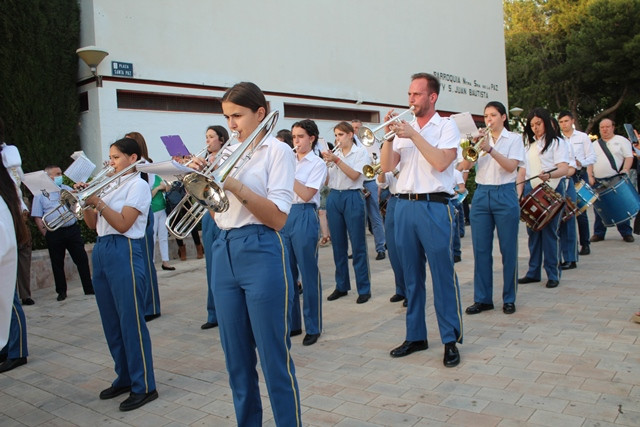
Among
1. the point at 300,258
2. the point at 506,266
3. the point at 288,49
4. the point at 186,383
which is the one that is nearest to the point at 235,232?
the point at 186,383

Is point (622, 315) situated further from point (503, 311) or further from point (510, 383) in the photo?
point (510, 383)

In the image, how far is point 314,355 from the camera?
15.7 ft

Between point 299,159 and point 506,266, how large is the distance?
7.74ft

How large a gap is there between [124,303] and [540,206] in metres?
4.67

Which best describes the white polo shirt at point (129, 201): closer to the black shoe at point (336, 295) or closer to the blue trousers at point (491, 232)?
the black shoe at point (336, 295)

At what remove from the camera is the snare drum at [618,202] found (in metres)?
8.63

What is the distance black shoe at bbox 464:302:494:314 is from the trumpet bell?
379 centimetres

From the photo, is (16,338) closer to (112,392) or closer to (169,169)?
(112,392)

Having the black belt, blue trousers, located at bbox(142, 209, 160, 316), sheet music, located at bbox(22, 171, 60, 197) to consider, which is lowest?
blue trousers, located at bbox(142, 209, 160, 316)

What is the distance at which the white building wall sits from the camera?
11.3 m

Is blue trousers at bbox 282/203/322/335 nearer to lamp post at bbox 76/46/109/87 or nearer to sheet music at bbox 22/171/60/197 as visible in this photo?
sheet music at bbox 22/171/60/197

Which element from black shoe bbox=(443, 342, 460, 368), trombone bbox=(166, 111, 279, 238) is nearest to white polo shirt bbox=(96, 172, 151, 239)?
trombone bbox=(166, 111, 279, 238)

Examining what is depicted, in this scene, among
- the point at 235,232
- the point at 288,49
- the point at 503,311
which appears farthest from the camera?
the point at 288,49

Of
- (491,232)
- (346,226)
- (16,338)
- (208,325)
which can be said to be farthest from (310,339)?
(16,338)
